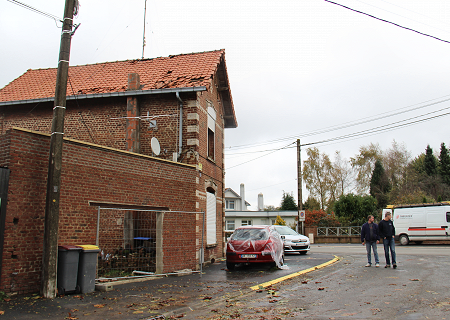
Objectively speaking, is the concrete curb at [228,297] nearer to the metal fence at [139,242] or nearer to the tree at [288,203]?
the metal fence at [139,242]

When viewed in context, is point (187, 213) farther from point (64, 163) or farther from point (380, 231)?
point (380, 231)

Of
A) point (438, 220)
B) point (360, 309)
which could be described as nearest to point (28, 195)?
point (360, 309)

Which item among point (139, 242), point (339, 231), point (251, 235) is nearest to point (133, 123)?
point (139, 242)

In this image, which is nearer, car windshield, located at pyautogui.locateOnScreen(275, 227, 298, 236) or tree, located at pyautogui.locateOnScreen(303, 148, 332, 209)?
car windshield, located at pyautogui.locateOnScreen(275, 227, 298, 236)

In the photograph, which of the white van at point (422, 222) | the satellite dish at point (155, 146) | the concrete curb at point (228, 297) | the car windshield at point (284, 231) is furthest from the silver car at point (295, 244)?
the white van at point (422, 222)

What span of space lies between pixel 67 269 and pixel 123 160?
136 inches

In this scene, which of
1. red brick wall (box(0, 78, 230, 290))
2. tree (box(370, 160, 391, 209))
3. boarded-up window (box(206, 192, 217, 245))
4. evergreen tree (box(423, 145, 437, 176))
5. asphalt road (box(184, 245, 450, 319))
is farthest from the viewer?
evergreen tree (box(423, 145, 437, 176))

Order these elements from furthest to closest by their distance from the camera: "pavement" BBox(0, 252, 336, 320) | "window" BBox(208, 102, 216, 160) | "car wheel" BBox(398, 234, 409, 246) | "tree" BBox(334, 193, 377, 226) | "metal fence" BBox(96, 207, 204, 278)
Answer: "tree" BBox(334, 193, 377, 226), "car wheel" BBox(398, 234, 409, 246), "window" BBox(208, 102, 216, 160), "metal fence" BBox(96, 207, 204, 278), "pavement" BBox(0, 252, 336, 320)

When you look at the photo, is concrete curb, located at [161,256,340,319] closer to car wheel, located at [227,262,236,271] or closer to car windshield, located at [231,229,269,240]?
car windshield, located at [231,229,269,240]

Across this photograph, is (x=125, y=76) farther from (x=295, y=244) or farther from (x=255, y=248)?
(x=295, y=244)

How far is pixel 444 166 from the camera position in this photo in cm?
4875

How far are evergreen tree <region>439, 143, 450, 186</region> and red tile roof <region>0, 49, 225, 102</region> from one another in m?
41.8

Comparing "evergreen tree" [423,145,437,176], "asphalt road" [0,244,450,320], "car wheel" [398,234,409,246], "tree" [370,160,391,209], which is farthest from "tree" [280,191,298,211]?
"asphalt road" [0,244,450,320]

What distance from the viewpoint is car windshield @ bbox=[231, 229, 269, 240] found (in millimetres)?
13090
